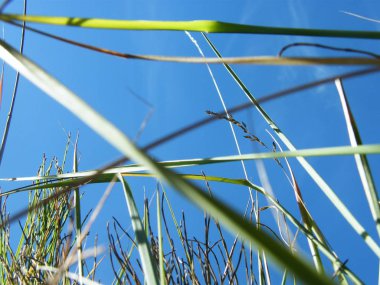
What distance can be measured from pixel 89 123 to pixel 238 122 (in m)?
0.47

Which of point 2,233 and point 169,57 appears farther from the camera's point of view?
point 2,233

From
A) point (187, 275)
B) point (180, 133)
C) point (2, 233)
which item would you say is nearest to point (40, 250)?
point (2, 233)

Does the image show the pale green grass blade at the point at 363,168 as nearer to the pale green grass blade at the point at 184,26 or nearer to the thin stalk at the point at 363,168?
the thin stalk at the point at 363,168

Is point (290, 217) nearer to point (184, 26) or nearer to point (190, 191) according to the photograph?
point (184, 26)

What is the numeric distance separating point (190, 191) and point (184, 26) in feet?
0.79

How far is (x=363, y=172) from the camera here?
→ 1.56 feet

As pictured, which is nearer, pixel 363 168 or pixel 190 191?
pixel 190 191

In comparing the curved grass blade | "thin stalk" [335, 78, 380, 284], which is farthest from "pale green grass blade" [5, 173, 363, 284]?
the curved grass blade

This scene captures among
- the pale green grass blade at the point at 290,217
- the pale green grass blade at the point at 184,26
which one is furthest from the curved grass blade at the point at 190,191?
the pale green grass blade at the point at 290,217

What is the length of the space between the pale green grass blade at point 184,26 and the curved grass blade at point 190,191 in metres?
0.09

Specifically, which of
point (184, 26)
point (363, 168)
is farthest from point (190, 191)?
point (363, 168)

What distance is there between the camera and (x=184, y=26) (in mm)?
384

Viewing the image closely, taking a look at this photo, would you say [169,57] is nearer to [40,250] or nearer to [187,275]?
[187,275]

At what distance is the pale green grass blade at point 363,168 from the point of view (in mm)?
448
